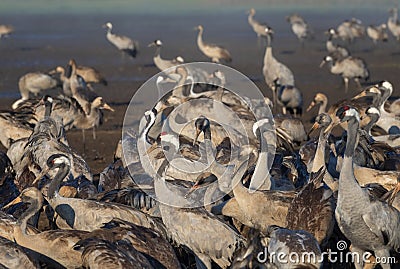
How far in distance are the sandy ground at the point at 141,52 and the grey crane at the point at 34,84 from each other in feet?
1.20

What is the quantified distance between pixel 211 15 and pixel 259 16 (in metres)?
2.68

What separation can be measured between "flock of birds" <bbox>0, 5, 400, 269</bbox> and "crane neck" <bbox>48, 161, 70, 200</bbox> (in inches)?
0.4

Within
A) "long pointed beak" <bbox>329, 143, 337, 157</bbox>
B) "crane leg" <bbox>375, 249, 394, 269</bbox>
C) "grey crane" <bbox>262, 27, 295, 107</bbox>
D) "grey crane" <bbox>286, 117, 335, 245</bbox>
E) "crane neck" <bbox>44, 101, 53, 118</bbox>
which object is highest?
"grey crane" <bbox>286, 117, 335, 245</bbox>

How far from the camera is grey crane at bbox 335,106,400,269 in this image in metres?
6.33

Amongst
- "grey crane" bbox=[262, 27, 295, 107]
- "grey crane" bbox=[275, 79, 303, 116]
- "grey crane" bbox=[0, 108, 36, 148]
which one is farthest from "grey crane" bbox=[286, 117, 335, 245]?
"grey crane" bbox=[262, 27, 295, 107]

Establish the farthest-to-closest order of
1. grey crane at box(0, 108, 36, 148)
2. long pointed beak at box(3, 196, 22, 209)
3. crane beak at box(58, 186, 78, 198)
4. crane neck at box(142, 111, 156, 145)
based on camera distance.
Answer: grey crane at box(0, 108, 36, 148) < crane neck at box(142, 111, 156, 145) < crane beak at box(58, 186, 78, 198) < long pointed beak at box(3, 196, 22, 209)

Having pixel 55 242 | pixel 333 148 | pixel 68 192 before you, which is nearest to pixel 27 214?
pixel 55 242

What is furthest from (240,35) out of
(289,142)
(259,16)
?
(289,142)

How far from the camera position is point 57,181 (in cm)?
743

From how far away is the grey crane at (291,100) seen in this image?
1501 cm

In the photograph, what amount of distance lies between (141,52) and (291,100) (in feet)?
43.7

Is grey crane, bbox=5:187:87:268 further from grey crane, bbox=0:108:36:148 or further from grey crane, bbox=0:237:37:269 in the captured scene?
grey crane, bbox=0:108:36:148

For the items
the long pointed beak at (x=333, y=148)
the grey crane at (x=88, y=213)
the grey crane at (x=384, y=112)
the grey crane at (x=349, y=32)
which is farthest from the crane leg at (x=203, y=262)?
the grey crane at (x=349, y=32)

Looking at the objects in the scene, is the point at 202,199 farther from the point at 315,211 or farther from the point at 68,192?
the point at 68,192
